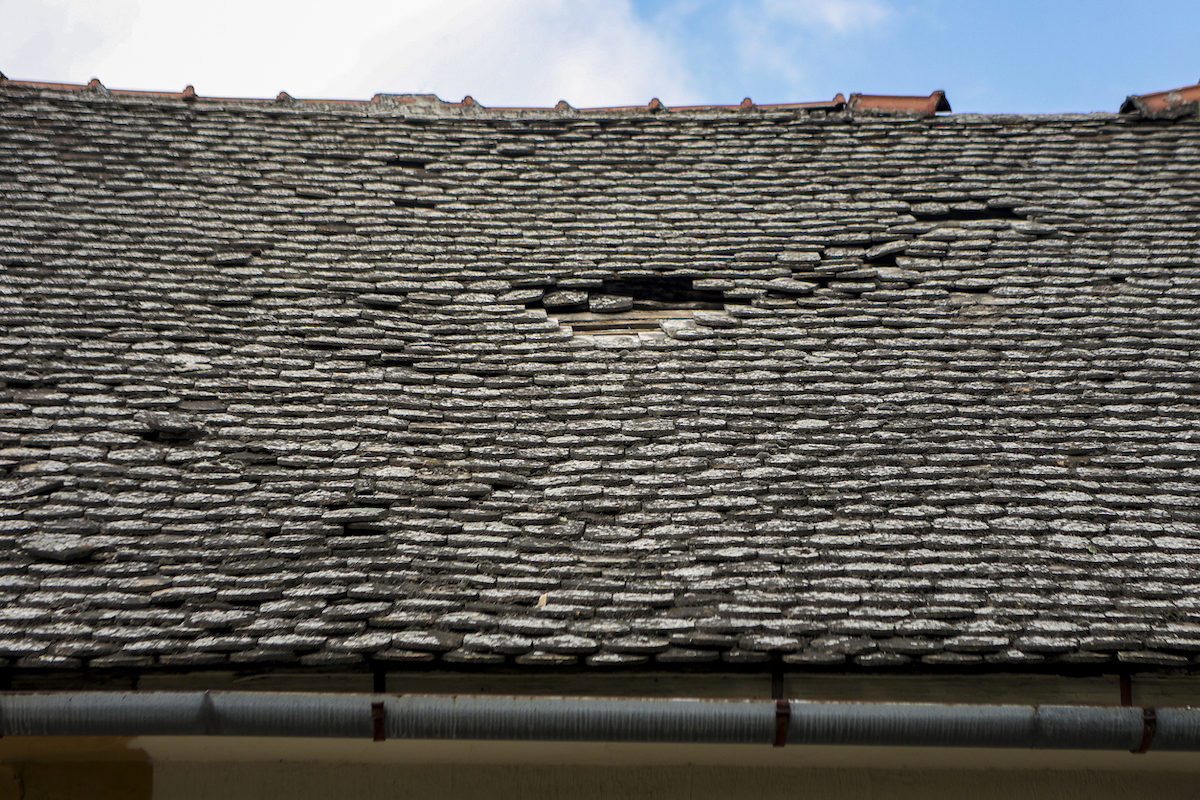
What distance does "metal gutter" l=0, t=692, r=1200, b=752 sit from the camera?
2.63m

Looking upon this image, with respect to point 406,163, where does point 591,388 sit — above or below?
below

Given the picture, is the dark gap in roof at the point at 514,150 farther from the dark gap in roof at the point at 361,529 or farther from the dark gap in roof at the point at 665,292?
the dark gap in roof at the point at 361,529

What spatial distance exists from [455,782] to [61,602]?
1.59 m

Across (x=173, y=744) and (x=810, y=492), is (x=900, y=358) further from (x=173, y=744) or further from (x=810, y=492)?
(x=173, y=744)

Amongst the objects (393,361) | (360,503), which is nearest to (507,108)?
(393,361)

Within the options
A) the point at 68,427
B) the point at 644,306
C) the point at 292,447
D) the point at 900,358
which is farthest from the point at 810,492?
the point at 68,427

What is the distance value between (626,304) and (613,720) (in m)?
2.34

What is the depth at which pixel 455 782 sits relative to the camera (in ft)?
9.62

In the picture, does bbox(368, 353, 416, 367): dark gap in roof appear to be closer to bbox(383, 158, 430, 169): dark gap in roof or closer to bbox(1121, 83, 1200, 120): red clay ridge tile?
bbox(383, 158, 430, 169): dark gap in roof

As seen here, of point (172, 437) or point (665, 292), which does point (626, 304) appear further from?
point (172, 437)

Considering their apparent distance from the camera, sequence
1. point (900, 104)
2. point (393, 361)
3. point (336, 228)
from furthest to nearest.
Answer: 1. point (900, 104)
2. point (336, 228)
3. point (393, 361)

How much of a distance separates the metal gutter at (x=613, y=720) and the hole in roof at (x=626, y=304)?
83.9 inches

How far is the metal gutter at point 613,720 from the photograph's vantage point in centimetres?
263

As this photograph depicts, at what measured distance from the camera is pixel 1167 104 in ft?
17.6
